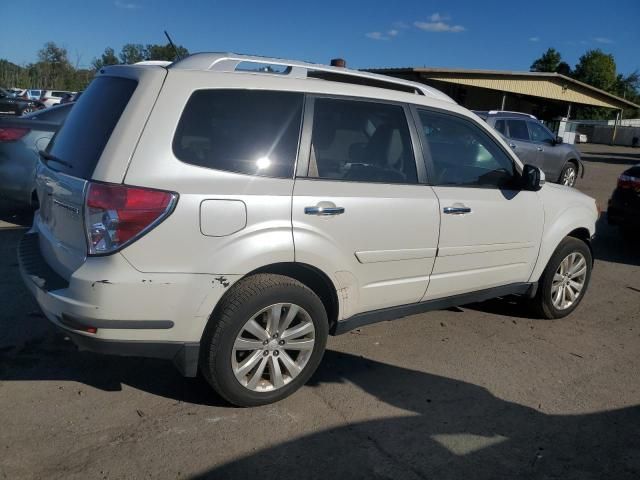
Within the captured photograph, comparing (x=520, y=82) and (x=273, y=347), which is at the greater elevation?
(x=520, y=82)

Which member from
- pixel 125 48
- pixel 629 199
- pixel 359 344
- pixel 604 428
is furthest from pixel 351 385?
pixel 125 48

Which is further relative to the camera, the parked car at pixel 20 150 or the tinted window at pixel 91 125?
the parked car at pixel 20 150

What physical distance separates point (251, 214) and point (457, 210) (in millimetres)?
1641

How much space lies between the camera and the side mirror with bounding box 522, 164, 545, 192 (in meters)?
4.42

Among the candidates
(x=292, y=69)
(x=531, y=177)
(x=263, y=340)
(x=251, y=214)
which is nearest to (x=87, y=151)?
(x=251, y=214)

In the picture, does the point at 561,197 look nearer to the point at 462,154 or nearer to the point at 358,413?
the point at 462,154

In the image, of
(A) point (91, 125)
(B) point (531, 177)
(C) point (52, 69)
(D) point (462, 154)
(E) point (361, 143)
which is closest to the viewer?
(A) point (91, 125)

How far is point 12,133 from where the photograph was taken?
728 centimetres

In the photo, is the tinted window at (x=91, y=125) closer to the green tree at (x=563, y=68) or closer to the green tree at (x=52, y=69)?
the green tree at (x=52, y=69)

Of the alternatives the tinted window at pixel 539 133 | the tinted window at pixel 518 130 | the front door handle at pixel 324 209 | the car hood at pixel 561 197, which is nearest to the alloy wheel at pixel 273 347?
the front door handle at pixel 324 209

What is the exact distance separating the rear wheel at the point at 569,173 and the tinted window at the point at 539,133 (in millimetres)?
1071

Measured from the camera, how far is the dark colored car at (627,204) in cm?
792

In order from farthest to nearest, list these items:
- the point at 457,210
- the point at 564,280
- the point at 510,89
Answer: the point at 510,89
the point at 564,280
the point at 457,210

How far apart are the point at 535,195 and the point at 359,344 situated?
1.84 meters
